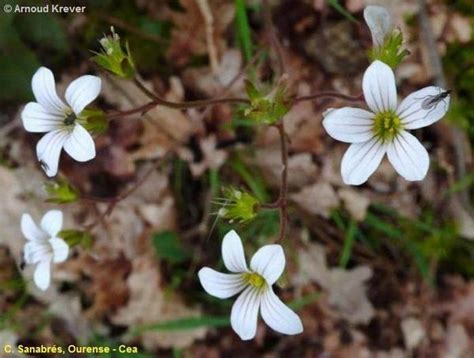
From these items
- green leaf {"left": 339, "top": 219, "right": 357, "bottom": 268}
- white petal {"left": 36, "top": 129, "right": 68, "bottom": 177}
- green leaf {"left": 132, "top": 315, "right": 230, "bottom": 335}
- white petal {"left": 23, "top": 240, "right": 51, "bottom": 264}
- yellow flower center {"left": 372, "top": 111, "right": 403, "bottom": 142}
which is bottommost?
green leaf {"left": 132, "top": 315, "right": 230, "bottom": 335}

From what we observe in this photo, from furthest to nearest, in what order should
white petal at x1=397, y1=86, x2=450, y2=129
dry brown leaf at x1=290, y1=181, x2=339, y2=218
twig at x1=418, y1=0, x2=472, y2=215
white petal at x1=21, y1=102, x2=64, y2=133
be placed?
1. dry brown leaf at x1=290, y1=181, x2=339, y2=218
2. twig at x1=418, y1=0, x2=472, y2=215
3. white petal at x1=21, y1=102, x2=64, y2=133
4. white petal at x1=397, y1=86, x2=450, y2=129

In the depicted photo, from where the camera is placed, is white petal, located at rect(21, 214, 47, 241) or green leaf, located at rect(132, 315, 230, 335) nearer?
white petal, located at rect(21, 214, 47, 241)

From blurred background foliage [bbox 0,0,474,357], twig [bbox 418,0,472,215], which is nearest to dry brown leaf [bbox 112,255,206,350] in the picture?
blurred background foliage [bbox 0,0,474,357]

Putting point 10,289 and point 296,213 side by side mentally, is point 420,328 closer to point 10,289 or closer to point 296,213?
point 296,213

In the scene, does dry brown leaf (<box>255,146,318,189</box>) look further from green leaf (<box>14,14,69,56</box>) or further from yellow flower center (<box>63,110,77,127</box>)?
yellow flower center (<box>63,110,77,127</box>)

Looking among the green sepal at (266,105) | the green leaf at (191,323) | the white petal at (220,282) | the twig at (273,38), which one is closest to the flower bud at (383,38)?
the green sepal at (266,105)

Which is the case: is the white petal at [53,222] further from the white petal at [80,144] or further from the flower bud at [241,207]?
the flower bud at [241,207]

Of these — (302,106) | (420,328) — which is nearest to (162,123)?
(302,106)
